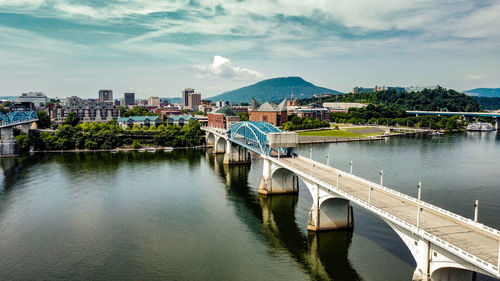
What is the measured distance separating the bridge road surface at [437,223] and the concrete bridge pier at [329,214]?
6.99 feet

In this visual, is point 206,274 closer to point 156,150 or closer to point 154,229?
point 154,229

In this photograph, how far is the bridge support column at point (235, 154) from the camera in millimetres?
86688

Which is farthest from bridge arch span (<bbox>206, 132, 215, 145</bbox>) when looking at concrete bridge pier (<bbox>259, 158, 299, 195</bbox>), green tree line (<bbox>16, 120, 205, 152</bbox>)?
concrete bridge pier (<bbox>259, 158, 299, 195</bbox>)

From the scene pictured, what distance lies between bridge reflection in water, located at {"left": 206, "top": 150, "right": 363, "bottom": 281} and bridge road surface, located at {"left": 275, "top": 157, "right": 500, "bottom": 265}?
564 cm

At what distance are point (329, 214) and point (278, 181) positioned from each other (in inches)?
661

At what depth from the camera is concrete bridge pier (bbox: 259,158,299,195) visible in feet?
188

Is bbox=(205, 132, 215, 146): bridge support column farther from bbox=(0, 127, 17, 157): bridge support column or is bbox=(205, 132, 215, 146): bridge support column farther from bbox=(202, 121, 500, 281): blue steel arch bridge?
bbox=(202, 121, 500, 281): blue steel arch bridge

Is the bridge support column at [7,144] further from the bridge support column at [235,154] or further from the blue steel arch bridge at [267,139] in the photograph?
the blue steel arch bridge at [267,139]

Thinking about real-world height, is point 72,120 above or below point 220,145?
above

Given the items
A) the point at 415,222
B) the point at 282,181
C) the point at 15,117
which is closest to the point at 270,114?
the point at 15,117

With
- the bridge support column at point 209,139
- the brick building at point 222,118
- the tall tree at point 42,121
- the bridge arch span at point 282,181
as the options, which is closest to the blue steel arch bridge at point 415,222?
the bridge arch span at point 282,181

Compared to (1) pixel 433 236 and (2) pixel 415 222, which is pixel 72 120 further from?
(1) pixel 433 236

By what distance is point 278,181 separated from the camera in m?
57.4

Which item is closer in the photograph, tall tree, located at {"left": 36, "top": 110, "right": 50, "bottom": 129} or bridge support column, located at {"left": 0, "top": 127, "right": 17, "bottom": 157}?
bridge support column, located at {"left": 0, "top": 127, "right": 17, "bottom": 157}
